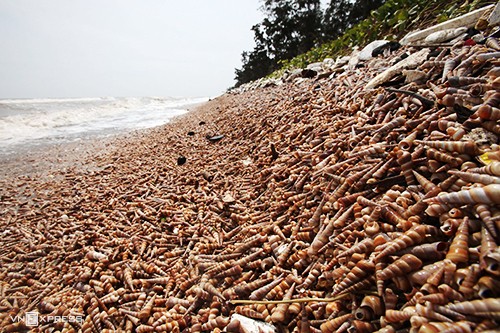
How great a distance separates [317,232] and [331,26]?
40.3 m

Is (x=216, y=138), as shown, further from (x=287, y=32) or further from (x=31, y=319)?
(x=287, y=32)

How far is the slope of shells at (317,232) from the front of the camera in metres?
1.54

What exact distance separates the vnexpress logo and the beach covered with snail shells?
57 mm

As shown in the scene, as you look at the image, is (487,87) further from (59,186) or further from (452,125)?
(59,186)

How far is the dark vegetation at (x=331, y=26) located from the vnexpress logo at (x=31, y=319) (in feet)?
33.4

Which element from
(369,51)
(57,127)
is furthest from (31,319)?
(57,127)

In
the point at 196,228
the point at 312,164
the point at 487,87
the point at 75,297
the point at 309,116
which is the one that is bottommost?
the point at 75,297

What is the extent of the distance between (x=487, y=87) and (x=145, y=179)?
7054 millimetres

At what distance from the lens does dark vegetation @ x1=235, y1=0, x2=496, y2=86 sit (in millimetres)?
7872

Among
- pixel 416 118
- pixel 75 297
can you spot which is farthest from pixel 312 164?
pixel 75 297

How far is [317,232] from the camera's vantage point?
259 cm

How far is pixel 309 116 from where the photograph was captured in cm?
537

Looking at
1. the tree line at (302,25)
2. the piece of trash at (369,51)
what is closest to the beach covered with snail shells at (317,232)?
the piece of trash at (369,51)

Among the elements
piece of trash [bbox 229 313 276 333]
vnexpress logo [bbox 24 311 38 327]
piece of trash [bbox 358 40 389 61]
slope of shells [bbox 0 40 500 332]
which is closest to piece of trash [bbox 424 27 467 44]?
slope of shells [bbox 0 40 500 332]
